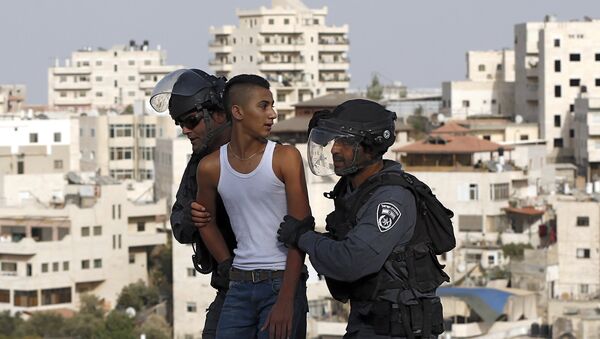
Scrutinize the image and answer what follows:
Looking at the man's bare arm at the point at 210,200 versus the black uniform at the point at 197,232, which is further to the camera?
the black uniform at the point at 197,232

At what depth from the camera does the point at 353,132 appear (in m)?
7.36

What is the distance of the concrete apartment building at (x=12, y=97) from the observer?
101481 mm

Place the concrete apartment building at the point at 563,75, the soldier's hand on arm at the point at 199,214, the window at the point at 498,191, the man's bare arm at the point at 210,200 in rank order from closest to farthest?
the man's bare arm at the point at 210,200 < the soldier's hand on arm at the point at 199,214 < the window at the point at 498,191 < the concrete apartment building at the point at 563,75

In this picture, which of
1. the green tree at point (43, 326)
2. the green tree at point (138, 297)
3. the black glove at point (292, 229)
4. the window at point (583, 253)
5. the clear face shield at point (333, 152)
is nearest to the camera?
the clear face shield at point (333, 152)

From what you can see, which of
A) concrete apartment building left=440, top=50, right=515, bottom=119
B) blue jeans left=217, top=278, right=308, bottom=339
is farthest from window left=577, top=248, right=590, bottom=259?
blue jeans left=217, top=278, right=308, bottom=339

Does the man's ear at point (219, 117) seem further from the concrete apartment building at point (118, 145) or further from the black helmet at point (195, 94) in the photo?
the concrete apartment building at point (118, 145)

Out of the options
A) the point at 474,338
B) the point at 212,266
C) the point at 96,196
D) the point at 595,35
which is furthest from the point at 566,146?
the point at 212,266

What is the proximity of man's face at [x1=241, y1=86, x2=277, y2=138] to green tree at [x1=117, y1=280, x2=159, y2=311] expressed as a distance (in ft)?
145

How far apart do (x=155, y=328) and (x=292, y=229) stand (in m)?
39.8

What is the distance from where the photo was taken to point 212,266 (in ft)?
26.6

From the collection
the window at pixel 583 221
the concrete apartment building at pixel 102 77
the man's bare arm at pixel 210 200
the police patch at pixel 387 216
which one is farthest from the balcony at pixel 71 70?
the police patch at pixel 387 216

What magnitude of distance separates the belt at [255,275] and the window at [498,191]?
151 feet

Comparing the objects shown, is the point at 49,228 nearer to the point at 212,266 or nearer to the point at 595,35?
the point at 595,35

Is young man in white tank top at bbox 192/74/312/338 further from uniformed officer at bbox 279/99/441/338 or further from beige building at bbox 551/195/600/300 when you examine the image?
beige building at bbox 551/195/600/300
